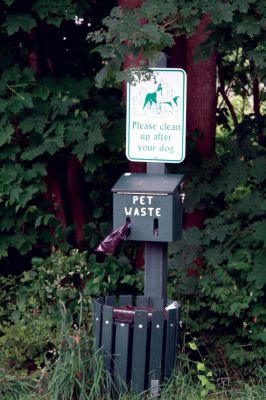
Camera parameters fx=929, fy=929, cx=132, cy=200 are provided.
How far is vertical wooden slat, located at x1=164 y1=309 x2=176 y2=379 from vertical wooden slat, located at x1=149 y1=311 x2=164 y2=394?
0.14 feet

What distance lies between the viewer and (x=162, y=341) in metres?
5.94

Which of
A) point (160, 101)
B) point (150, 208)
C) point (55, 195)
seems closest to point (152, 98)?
point (160, 101)

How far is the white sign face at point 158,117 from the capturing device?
6.06 meters

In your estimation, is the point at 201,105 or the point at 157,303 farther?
the point at 201,105

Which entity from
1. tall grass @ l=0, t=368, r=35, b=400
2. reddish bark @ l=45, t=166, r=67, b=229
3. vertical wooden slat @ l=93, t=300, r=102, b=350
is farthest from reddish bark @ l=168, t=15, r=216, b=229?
tall grass @ l=0, t=368, r=35, b=400

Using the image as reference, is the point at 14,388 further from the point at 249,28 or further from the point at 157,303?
the point at 249,28

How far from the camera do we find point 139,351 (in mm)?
5945

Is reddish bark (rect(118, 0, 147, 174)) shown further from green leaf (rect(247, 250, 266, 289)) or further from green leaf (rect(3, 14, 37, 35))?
green leaf (rect(247, 250, 266, 289))

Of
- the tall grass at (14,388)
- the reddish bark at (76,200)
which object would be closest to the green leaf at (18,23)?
the reddish bark at (76,200)

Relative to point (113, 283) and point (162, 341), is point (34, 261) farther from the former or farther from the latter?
point (162, 341)

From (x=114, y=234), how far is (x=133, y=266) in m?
2.43

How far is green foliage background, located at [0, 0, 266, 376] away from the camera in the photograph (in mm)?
7117

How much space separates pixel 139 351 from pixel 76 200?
2.90m

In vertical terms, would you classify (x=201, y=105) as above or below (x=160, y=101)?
above
